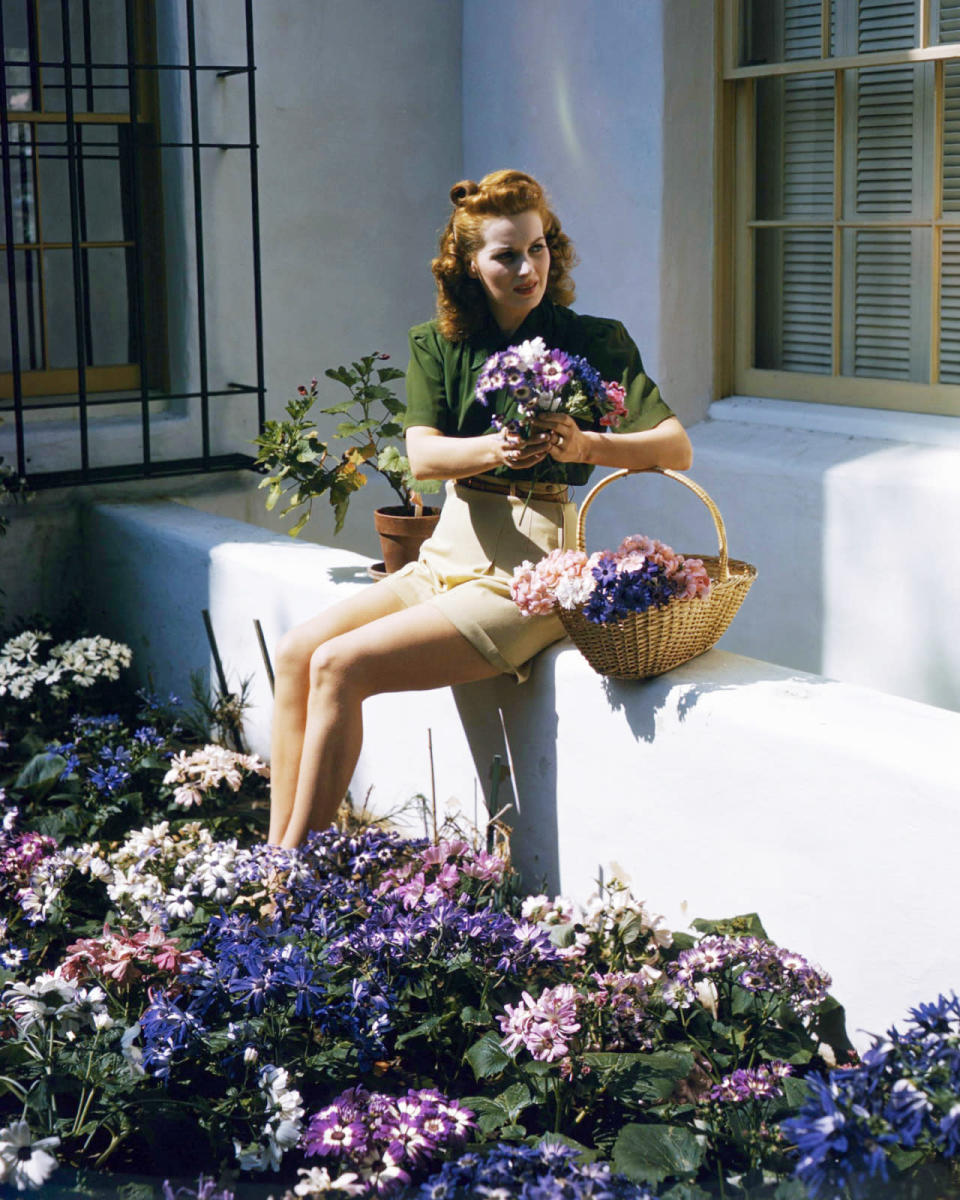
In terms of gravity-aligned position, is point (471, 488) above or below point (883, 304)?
below

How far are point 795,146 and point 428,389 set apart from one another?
7.03 feet

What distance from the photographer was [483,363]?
3.10 meters

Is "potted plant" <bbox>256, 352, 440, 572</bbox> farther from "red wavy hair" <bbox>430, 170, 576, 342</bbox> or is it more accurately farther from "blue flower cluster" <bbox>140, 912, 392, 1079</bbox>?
"blue flower cluster" <bbox>140, 912, 392, 1079</bbox>

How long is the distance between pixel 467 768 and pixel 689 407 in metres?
1.93

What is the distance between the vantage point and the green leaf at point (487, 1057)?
233 centimetres

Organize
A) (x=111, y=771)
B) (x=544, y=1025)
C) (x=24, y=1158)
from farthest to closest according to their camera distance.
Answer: (x=111, y=771)
(x=544, y=1025)
(x=24, y=1158)

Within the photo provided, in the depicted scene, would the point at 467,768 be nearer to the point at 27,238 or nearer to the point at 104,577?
the point at 104,577

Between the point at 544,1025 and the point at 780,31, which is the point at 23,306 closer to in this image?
the point at 780,31

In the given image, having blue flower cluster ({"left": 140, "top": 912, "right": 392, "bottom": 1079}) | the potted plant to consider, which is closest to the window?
the potted plant

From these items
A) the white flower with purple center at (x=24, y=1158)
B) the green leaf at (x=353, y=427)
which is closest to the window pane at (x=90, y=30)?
the green leaf at (x=353, y=427)

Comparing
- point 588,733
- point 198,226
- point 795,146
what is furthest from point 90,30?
point 588,733

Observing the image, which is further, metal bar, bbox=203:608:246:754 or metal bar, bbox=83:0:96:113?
metal bar, bbox=83:0:96:113

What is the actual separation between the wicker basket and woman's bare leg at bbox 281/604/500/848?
283 millimetres

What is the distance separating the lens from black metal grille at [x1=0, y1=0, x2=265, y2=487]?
4.84m
